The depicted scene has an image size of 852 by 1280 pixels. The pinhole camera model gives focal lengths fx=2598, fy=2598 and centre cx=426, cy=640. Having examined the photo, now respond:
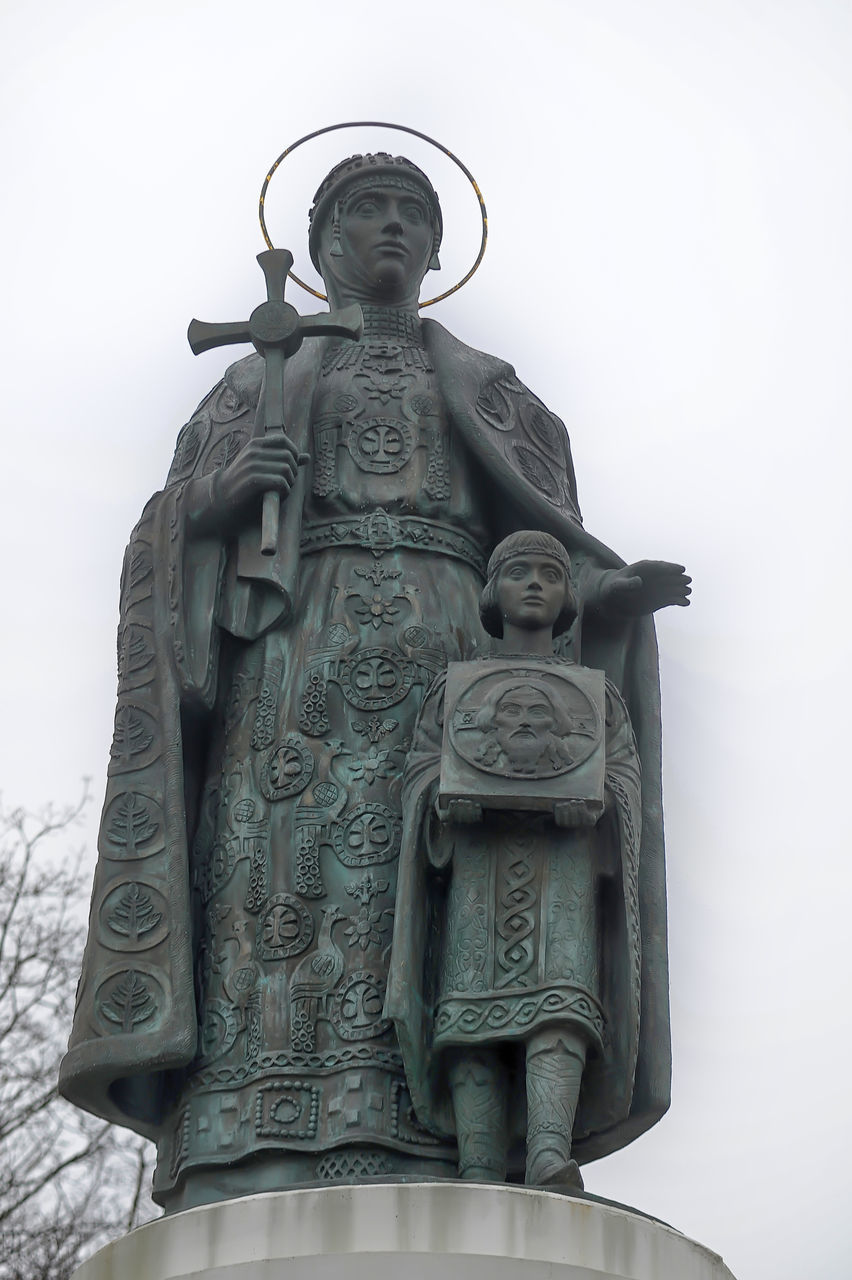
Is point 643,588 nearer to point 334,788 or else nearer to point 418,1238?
point 334,788

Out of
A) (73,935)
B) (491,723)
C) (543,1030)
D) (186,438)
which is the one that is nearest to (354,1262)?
(543,1030)

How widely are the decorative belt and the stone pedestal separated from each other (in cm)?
294

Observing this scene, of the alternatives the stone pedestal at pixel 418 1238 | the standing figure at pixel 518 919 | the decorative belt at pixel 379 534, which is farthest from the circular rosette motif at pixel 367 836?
the stone pedestal at pixel 418 1238

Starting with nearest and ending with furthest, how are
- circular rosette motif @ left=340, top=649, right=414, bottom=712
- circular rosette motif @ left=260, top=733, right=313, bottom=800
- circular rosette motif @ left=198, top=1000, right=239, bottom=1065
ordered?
circular rosette motif @ left=198, top=1000, right=239, bottom=1065 → circular rosette motif @ left=260, top=733, right=313, bottom=800 → circular rosette motif @ left=340, top=649, right=414, bottom=712

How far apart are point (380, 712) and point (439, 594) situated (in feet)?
2.11

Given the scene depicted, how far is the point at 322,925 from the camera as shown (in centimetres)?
993

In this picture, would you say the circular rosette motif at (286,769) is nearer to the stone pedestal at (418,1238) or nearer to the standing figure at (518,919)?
the standing figure at (518,919)

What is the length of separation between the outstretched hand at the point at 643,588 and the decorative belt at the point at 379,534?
682mm

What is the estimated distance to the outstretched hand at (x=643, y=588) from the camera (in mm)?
10570

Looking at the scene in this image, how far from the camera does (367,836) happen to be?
10.1 meters

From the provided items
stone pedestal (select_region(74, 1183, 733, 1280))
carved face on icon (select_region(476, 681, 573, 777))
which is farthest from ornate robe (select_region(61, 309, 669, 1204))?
carved face on icon (select_region(476, 681, 573, 777))

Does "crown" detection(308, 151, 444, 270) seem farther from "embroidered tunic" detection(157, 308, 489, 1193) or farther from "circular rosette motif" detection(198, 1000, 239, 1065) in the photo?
"circular rosette motif" detection(198, 1000, 239, 1065)

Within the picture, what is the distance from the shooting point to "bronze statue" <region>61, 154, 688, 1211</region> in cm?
965

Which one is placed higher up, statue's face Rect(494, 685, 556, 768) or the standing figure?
statue's face Rect(494, 685, 556, 768)
